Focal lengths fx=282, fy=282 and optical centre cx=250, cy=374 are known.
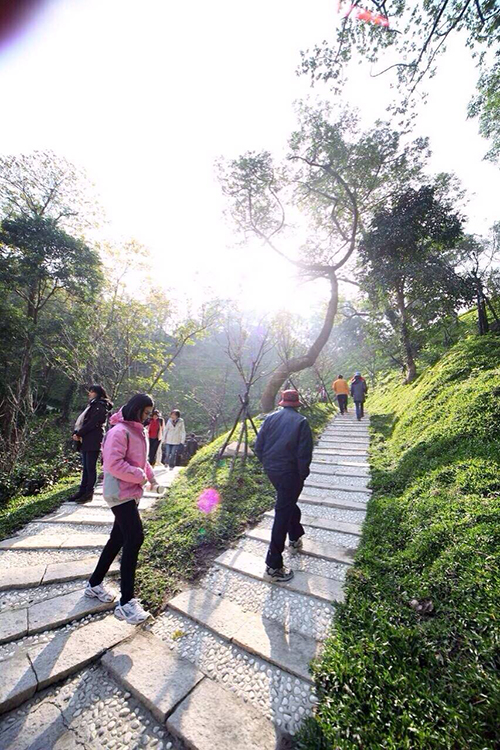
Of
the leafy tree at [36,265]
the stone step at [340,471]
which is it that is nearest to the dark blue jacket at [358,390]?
the stone step at [340,471]

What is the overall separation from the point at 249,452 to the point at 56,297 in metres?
11.5

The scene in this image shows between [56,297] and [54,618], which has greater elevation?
[56,297]

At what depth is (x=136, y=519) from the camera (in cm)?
255

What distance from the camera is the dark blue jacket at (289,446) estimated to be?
3.04 m

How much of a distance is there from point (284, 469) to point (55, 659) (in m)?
A: 2.33

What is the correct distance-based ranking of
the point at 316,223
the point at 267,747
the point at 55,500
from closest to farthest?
the point at 267,747 < the point at 55,500 < the point at 316,223

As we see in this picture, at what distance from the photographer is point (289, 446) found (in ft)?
10.1

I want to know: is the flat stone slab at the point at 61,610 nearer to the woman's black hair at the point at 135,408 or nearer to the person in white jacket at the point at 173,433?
the woman's black hair at the point at 135,408

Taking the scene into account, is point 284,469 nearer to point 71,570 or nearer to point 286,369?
point 71,570

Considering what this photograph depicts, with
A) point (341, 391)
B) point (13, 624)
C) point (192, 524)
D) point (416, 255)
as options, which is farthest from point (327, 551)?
point (416, 255)

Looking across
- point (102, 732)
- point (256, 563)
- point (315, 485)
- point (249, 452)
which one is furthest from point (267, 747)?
point (249, 452)

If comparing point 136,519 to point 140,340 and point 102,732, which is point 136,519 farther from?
point 140,340

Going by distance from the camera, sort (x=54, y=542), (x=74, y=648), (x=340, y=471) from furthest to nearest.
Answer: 1. (x=340, y=471)
2. (x=54, y=542)
3. (x=74, y=648)

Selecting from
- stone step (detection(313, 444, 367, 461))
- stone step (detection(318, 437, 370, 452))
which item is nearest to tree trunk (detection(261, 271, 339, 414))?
stone step (detection(318, 437, 370, 452))
